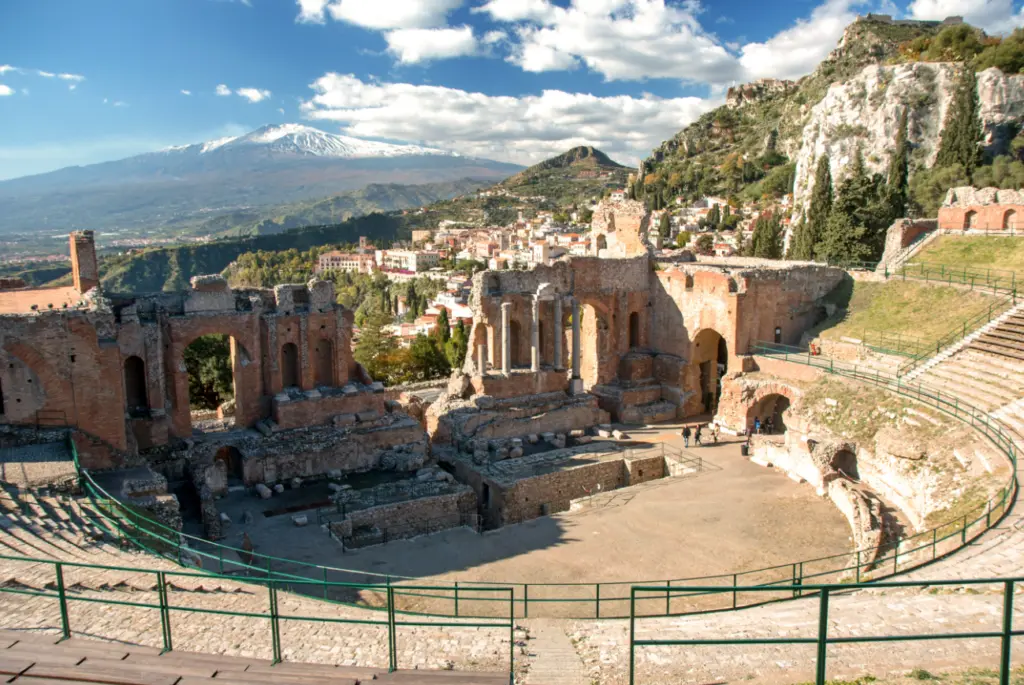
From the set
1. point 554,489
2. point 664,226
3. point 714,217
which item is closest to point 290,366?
Answer: point 554,489

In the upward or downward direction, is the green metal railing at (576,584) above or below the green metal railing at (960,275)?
below

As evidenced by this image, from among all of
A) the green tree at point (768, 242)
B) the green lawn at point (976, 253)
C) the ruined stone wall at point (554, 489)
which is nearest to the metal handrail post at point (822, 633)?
the ruined stone wall at point (554, 489)

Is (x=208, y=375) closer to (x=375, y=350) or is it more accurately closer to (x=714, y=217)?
(x=375, y=350)

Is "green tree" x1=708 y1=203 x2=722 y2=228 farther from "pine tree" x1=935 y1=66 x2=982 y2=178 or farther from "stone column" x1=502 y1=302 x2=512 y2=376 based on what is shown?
"stone column" x1=502 y1=302 x2=512 y2=376

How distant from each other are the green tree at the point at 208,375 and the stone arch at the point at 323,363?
11413 mm

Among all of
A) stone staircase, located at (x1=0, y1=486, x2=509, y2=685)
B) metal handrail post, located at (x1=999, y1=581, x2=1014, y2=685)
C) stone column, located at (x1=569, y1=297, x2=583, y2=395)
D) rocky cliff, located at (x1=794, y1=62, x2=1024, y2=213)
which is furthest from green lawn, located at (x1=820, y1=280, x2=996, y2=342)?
rocky cliff, located at (x1=794, y1=62, x2=1024, y2=213)

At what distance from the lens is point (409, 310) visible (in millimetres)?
87688

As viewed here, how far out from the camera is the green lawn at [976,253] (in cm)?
3028

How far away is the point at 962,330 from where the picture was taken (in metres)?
25.8

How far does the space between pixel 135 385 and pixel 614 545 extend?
14.7 meters

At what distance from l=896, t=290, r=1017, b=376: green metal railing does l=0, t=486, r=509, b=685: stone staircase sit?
19829 mm

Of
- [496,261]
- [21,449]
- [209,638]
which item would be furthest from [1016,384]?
[496,261]

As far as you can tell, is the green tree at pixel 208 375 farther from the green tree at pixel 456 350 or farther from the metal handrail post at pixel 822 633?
the metal handrail post at pixel 822 633

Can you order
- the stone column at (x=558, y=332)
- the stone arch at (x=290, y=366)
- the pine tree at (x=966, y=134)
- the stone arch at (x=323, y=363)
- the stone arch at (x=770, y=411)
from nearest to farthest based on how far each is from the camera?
the stone arch at (x=290, y=366) → the stone arch at (x=323, y=363) → the stone arch at (x=770, y=411) → the stone column at (x=558, y=332) → the pine tree at (x=966, y=134)
